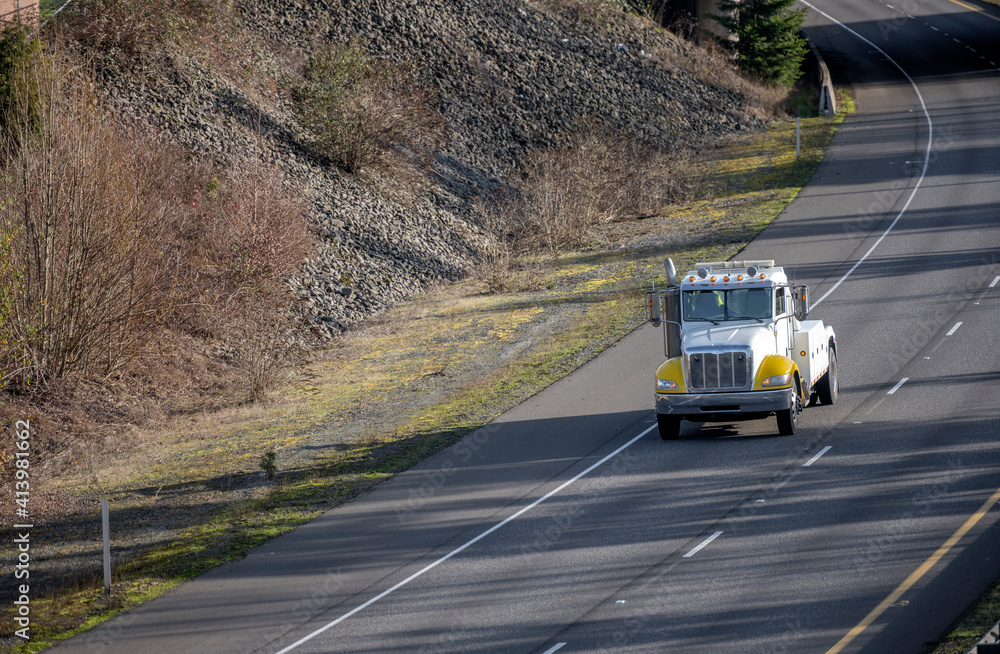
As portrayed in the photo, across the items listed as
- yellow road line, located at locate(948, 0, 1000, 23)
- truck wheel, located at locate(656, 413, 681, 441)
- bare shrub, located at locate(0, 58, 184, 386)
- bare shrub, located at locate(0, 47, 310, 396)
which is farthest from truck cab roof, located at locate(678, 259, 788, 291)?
yellow road line, located at locate(948, 0, 1000, 23)

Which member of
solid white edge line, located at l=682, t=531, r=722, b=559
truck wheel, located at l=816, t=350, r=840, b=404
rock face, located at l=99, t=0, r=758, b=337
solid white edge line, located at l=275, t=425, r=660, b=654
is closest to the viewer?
solid white edge line, located at l=275, t=425, r=660, b=654

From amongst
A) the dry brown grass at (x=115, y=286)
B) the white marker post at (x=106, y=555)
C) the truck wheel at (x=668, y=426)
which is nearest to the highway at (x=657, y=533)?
the truck wheel at (x=668, y=426)

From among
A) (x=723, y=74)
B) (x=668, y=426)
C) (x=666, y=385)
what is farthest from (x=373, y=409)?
(x=723, y=74)

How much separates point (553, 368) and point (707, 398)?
6472 millimetres

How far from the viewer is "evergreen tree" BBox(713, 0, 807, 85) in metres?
46.9

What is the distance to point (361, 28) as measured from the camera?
134 ft

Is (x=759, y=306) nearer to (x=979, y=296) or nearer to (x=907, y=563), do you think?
(x=907, y=563)

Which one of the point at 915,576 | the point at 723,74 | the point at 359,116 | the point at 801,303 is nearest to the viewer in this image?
the point at 915,576

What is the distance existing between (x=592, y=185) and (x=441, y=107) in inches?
293

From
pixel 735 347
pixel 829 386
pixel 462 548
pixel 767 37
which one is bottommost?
pixel 462 548

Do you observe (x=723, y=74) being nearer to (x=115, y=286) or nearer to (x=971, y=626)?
(x=115, y=286)

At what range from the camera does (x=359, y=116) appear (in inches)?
1335

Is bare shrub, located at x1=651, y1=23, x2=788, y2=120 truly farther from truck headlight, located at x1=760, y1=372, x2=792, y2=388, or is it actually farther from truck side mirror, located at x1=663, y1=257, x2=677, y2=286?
truck headlight, located at x1=760, y1=372, x2=792, y2=388

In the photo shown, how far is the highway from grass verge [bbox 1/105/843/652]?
667mm
